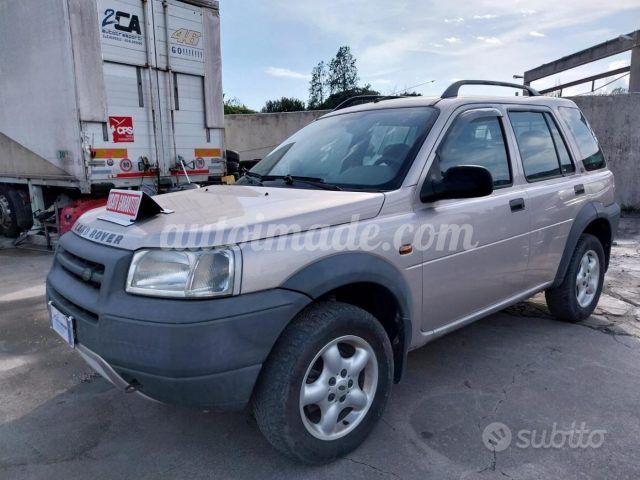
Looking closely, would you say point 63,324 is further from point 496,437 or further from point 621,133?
point 621,133

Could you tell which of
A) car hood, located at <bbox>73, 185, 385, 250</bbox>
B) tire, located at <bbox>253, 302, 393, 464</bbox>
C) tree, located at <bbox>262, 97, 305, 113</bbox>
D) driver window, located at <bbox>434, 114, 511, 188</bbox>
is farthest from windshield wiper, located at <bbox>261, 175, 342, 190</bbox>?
tree, located at <bbox>262, 97, 305, 113</bbox>

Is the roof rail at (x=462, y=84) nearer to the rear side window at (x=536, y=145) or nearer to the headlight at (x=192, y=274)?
the rear side window at (x=536, y=145)

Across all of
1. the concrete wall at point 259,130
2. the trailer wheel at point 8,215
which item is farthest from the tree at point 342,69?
the trailer wheel at point 8,215

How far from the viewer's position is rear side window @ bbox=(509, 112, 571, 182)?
11.6 ft

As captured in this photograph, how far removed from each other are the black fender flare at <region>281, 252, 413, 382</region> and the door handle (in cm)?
113

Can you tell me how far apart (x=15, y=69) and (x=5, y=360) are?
211 inches

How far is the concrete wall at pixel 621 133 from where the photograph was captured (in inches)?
372

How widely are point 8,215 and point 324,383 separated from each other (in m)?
7.97

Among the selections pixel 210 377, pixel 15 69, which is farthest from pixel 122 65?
pixel 210 377

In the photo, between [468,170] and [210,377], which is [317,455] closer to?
[210,377]

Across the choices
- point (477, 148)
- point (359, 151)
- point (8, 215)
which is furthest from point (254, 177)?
point (8, 215)

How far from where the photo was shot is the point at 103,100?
6.66m

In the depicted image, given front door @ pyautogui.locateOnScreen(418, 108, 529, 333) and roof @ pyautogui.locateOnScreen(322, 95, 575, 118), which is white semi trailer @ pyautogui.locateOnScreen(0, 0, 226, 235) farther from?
front door @ pyautogui.locateOnScreen(418, 108, 529, 333)

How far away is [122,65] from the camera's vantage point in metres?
6.89
